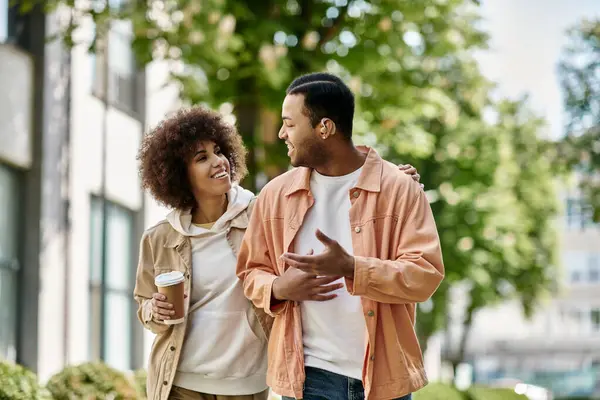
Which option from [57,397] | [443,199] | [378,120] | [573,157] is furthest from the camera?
[443,199]

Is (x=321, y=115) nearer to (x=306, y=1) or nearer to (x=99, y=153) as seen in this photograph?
(x=306, y=1)

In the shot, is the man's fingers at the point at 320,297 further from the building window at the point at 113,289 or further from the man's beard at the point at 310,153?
the building window at the point at 113,289

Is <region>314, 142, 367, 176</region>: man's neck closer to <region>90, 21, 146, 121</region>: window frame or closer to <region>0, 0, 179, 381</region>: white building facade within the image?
<region>0, 0, 179, 381</region>: white building facade

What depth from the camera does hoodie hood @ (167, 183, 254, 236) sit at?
5.56m

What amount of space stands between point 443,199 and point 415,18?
14.7m

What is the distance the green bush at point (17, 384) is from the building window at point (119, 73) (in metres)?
10.4

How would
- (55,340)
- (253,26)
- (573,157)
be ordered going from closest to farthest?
(253,26)
(55,340)
(573,157)

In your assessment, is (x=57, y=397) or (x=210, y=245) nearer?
(x=210, y=245)

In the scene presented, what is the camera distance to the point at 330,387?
15.3ft

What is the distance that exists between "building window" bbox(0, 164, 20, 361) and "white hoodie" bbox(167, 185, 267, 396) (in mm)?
9703

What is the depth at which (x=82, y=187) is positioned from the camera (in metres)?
16.9

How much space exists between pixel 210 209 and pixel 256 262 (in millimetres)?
774

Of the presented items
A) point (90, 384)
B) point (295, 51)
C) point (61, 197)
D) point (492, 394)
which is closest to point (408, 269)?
point (90, 384)

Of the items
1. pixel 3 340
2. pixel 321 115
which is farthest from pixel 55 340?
pixel 321 115
